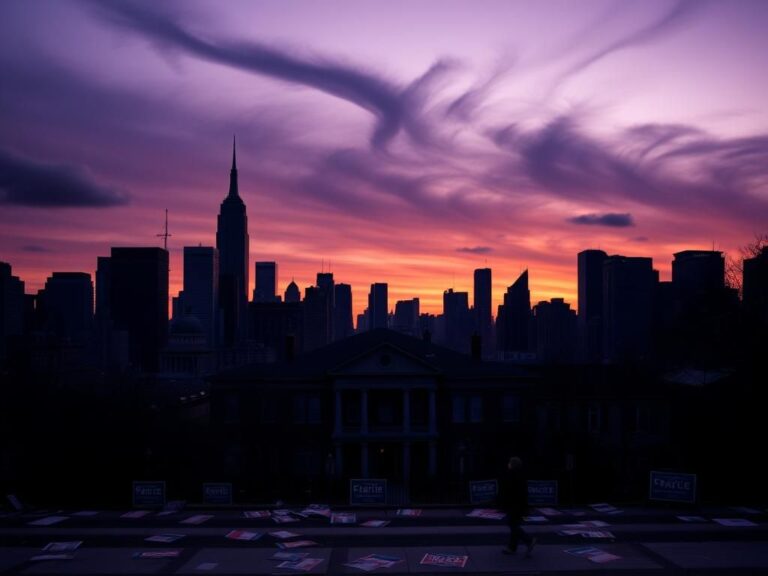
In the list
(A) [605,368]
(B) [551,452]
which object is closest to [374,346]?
(B) [551,452]

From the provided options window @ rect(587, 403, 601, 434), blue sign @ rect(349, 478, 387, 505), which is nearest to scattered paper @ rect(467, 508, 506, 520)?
blue sign @ rect(349, 478, 387, 505)

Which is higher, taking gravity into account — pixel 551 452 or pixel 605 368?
pixel 605 368

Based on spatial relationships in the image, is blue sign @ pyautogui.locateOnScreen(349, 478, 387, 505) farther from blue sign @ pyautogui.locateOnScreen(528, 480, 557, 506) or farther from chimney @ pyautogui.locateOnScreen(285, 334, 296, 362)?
chimney @ pyautogui.locateOnScreen(285, 334, 296, 362)

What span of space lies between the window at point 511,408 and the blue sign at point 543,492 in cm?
2187

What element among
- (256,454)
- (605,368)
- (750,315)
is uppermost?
(750,315)

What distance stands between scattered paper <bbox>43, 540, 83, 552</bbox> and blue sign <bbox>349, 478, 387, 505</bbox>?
8.87 meters

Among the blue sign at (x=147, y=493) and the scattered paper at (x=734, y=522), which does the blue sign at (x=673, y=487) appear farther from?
the blue sign at (x=147, y=493)

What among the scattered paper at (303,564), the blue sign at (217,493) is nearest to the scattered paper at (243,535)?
the scattered paper at (303,564)

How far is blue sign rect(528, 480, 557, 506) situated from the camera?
2561cm

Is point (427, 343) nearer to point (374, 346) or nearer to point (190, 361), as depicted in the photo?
point (374, 346)

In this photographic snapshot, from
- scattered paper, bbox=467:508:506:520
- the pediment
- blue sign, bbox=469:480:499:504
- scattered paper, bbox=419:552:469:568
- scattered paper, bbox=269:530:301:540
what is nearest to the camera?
scattered paper, bbox=419:552:469:568

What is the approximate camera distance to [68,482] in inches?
1133

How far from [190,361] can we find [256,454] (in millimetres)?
133643

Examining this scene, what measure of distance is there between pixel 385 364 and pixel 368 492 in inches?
852
